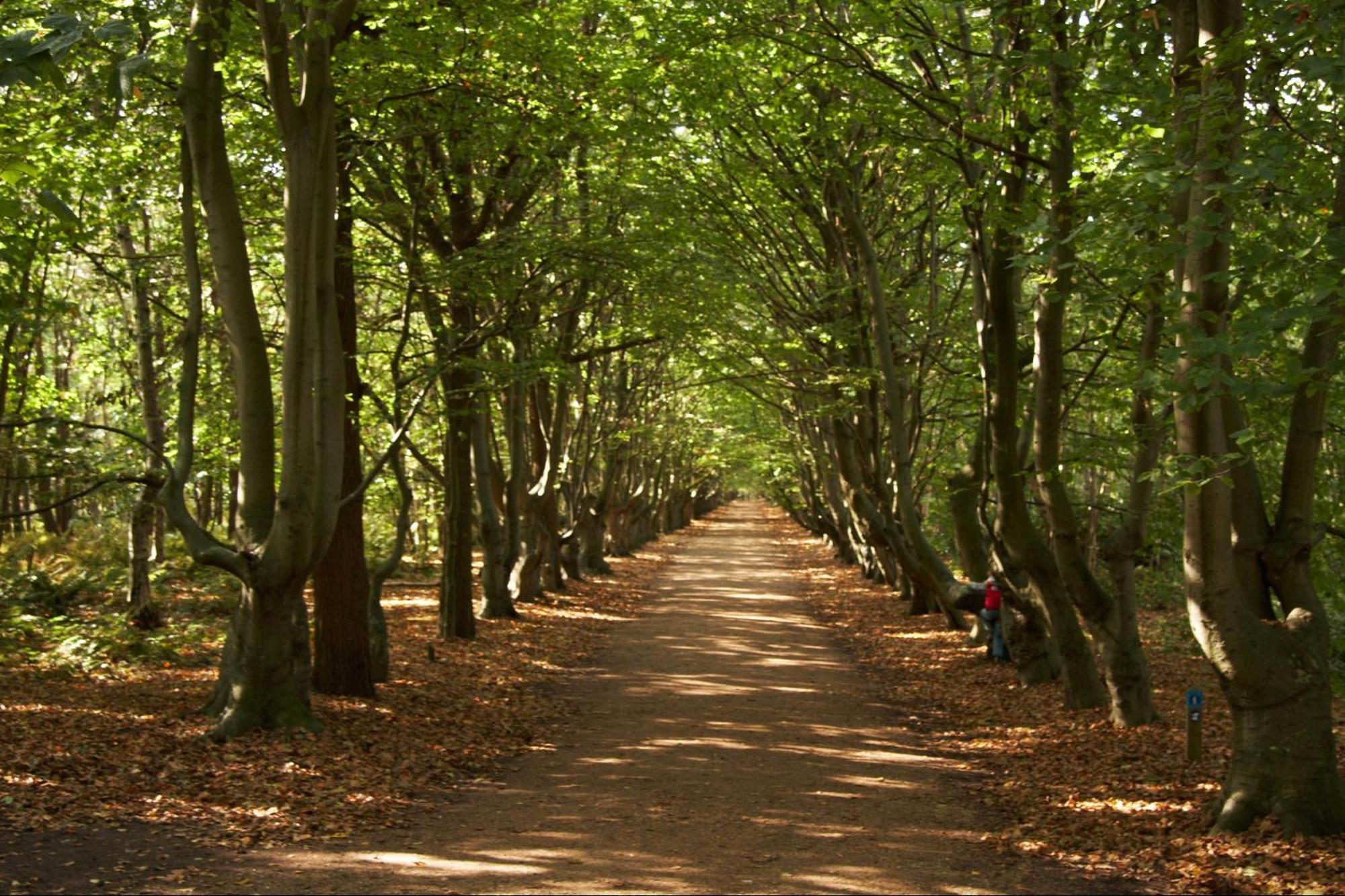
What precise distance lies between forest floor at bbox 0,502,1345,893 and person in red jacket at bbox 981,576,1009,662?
1.32 feet

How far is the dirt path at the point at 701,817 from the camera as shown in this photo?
6.61 meters

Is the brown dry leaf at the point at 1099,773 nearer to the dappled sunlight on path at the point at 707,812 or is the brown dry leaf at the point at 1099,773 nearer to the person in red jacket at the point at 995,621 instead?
the person in red jacket at the point at 995,621

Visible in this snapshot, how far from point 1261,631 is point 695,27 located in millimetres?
7149

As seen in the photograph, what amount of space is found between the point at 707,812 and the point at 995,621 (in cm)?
847

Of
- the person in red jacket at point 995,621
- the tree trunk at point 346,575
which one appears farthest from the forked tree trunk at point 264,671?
the person in red jacket at point 995,621

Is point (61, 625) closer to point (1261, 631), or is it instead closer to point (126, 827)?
point (126, 827)

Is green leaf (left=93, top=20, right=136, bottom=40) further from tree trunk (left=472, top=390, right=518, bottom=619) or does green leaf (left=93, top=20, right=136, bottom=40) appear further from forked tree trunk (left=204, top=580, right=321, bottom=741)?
tree trunk (left=472, top=390, right=518, bottom=619)

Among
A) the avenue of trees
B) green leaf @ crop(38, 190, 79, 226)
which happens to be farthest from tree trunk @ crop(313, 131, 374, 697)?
green leaf @ crop(38, 190, 79, 226)

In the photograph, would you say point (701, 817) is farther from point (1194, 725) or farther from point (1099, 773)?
point (1194, 725)

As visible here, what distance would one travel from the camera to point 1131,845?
7371mm

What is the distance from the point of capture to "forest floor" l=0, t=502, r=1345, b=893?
6.66 meters

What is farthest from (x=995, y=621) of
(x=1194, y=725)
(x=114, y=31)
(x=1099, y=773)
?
(x=114, y=31)

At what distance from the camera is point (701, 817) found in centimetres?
828

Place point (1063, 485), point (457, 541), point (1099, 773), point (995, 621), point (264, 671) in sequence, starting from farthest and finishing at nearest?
point (457, 541) < point (995, 621) < point (1063, 485) < point (264, 671) < point (1099, 773)
